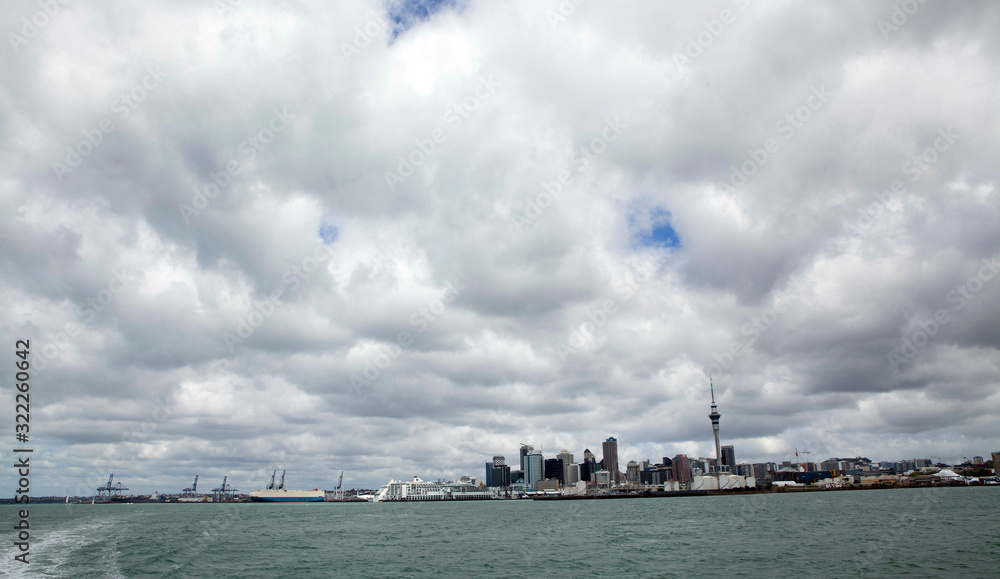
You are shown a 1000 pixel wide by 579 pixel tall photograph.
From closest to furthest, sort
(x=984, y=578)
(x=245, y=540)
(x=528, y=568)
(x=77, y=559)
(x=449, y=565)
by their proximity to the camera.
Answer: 1. (x=984, y=578)
2. (x=528, y=568)
3. (x=449, y=565)
4. (x=77, y=559)
5. (x=245, y=540)

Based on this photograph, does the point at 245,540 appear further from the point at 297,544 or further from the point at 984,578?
the point at 984,578

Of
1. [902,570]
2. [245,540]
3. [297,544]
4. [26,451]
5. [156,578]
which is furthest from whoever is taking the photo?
[245,540]

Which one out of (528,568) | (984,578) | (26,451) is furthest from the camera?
(528,568)

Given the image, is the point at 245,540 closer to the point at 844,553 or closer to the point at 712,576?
the point at 712,576

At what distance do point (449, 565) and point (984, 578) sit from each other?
38106 millimetres

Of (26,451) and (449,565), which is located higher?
(26,451)

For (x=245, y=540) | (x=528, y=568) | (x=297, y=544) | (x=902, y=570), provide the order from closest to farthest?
(x=902, y=570), (x=528, y=568), (x=297, y=544), (x=245, y=540)

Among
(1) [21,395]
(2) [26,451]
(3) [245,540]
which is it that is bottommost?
(3) [245,540]

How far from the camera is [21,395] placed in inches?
1034

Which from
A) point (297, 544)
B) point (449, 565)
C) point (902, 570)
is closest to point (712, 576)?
point (902, 570)

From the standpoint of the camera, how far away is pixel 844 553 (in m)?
48.6

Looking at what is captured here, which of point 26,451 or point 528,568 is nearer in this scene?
point 26,451

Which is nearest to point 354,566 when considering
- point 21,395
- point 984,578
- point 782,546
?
point 21,395

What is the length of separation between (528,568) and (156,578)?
95.1 feet
